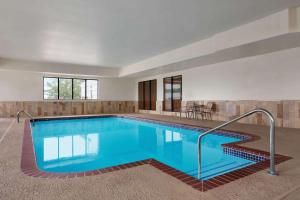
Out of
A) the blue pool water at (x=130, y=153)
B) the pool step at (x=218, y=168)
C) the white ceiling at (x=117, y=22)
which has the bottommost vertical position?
the blue pool water at (x=130, y=153)

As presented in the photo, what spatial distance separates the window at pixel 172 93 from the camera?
9.91 metres

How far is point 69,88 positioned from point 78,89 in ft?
1.60

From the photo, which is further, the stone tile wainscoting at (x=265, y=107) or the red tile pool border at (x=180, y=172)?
the stone tile wainscoting at (x=265, y=107)

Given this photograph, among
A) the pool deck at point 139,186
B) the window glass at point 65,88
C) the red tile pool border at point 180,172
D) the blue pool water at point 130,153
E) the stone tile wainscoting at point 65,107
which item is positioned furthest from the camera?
the window glass at point 65,88

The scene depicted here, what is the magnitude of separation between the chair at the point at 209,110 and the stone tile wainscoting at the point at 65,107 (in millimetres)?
5788

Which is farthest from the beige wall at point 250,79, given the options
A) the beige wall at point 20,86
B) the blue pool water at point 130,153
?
the beige wall at point 20,86

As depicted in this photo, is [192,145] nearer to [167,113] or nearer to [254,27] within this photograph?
[254,27]

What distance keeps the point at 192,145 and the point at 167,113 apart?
5963 millimetres

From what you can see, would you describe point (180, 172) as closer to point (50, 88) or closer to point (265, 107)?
point (265, 107)

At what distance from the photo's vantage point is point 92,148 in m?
4.42

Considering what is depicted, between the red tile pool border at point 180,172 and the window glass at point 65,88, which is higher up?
the window glass at point 65,88

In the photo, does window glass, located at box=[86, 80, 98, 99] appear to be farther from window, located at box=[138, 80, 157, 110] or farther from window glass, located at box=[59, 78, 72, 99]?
window, located at box=[138, 80, 157, 110]

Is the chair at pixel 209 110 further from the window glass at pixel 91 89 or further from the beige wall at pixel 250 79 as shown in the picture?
the window glass at pixel 91 89

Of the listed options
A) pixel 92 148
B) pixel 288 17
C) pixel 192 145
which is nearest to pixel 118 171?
pixel 92 148
